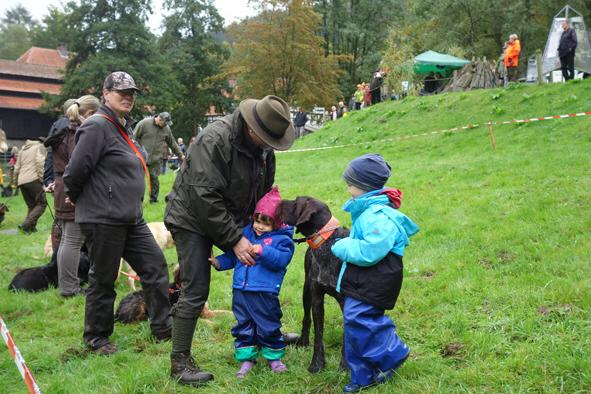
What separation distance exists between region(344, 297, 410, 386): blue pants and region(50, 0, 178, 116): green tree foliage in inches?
1468

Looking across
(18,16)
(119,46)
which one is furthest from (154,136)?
(18,16)

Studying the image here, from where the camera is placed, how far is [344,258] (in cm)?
320

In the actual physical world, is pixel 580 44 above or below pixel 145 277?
above

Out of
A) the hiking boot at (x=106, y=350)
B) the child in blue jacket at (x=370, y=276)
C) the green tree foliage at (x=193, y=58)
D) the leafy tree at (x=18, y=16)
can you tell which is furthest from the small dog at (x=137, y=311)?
the leafy tree at (x=18, y=16)

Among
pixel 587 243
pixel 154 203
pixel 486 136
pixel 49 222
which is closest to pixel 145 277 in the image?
pixel 587 243

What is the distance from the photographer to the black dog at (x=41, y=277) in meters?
6.20

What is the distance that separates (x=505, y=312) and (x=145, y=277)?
10.1 feet

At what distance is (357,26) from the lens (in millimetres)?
45031

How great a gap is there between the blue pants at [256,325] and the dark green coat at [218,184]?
1.51 ft

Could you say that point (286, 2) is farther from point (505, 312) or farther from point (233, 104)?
point (505, 312)

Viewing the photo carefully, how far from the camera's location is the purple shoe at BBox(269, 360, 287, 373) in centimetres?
367

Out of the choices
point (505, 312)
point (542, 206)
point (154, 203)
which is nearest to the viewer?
point (505, 312)

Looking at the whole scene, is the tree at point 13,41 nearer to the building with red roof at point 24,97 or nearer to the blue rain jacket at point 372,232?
the building with red roof at point 24,97

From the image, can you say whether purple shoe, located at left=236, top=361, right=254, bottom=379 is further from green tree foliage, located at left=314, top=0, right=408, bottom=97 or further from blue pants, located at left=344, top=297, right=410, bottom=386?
green tree foliage, located at left=314, top=0, right=408, bottom=97
